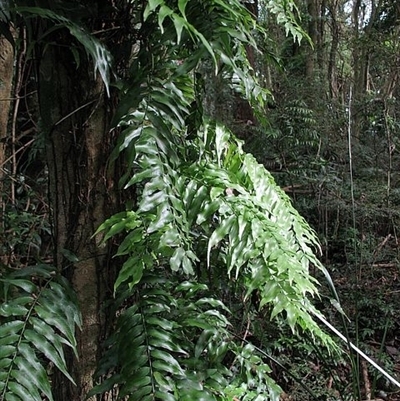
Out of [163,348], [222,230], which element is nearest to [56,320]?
[163,348]

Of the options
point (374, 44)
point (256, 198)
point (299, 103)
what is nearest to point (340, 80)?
point (374, 44)

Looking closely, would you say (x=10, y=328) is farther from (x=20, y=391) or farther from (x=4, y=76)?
(x=4, y=76)

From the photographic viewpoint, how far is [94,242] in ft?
4.23

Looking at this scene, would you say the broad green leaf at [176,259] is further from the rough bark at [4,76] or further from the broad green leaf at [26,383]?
the rough bark at [4,76]

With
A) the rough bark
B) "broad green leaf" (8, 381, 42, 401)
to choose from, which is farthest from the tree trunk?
the rough bark

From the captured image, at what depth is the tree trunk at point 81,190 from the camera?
1258 mm

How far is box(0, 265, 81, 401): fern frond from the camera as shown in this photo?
3.09 feet

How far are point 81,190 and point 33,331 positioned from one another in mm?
402

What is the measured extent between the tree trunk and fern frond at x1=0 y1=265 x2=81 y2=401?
0.12 meters

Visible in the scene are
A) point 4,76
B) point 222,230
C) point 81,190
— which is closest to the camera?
point 222,230

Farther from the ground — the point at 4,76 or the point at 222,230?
the point at 4,76

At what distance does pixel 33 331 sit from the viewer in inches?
40.0

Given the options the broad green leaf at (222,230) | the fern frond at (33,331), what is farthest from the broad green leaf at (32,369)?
the broad green leaf at (222,230)

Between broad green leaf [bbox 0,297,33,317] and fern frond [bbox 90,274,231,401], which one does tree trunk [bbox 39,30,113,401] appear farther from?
broad green leaf [bbox 0,297,33,317]
